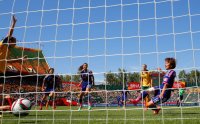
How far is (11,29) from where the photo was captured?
6.69m

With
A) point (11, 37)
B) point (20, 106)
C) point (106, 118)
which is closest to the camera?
point (11, 37)

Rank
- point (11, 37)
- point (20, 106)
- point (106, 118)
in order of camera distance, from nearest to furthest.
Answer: point (11, 37) → point (106, 118) → point (20, 106)

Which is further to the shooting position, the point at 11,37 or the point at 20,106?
the point at 20,106

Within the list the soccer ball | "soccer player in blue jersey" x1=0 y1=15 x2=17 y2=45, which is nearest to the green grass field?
the soccer ball

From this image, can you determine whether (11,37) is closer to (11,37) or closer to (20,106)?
(11,37)

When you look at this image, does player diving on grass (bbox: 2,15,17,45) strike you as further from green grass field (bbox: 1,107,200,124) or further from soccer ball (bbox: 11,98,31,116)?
green grass field (bbox: 1,107,200,124)

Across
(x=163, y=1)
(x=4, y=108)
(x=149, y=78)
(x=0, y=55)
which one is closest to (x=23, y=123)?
(x=4, y=108)

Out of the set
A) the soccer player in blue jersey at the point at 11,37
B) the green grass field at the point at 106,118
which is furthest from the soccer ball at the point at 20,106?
the soccer player in blue jersey at the point at 11,37

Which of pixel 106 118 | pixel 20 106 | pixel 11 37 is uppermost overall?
pixel 11 37

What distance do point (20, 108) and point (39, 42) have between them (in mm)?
2071

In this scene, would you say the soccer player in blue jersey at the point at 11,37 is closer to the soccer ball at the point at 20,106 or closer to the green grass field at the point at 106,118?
the soccer ball at the point at 20,106

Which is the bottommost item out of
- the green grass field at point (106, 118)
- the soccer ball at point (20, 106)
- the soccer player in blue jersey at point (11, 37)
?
the green grass field at point (106, 118)

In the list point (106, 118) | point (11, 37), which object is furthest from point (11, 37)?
point (106, 118)

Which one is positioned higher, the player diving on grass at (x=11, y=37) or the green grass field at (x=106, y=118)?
the player diving on grass at (x=11, y=37)
